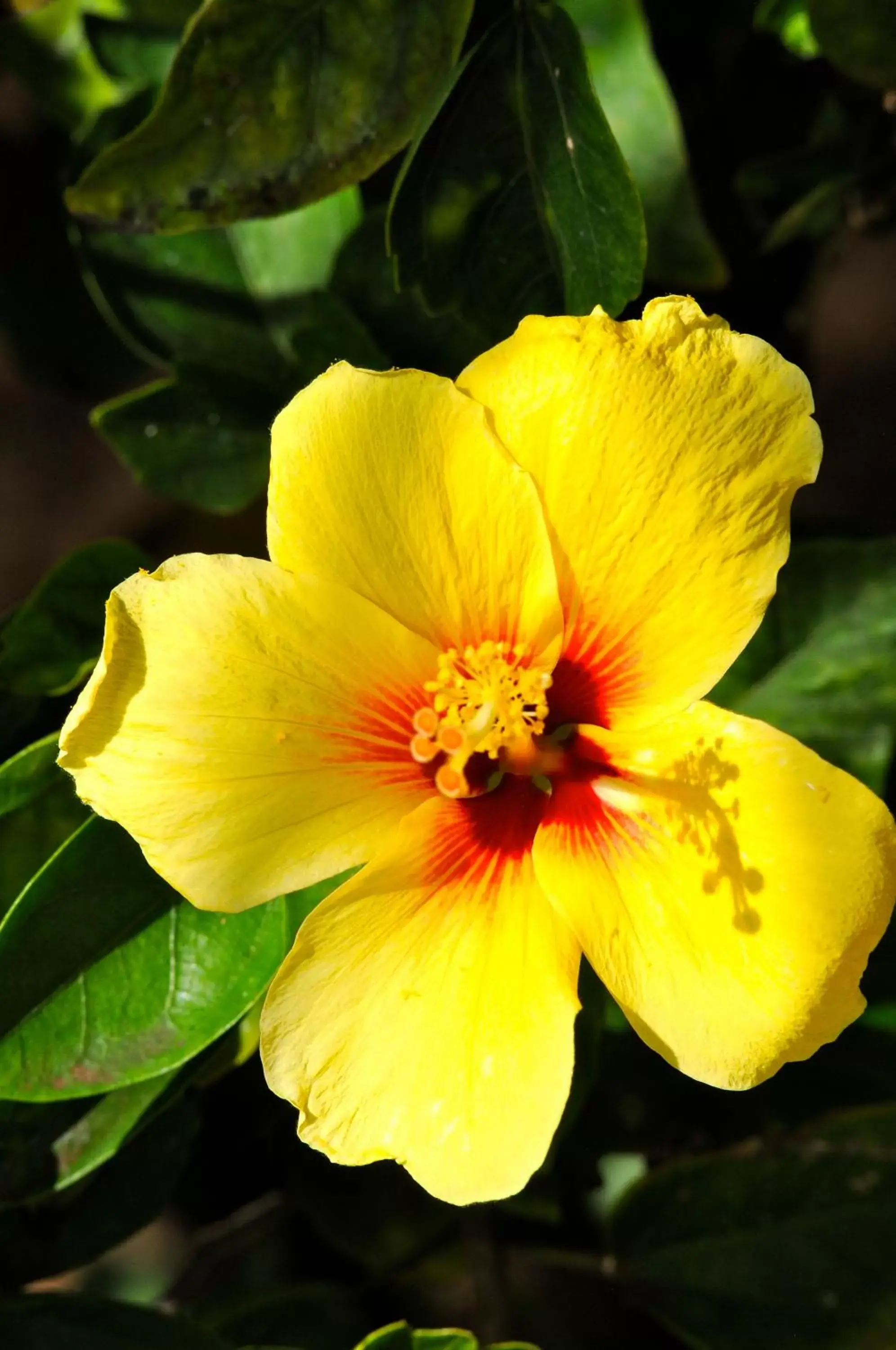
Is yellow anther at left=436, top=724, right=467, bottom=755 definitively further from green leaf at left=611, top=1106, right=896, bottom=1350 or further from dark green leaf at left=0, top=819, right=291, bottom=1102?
green leaf at left=611, top=1106, right=896, bottom=1350

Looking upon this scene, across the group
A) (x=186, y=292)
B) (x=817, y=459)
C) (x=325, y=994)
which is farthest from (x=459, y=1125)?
(x=186, y=292)

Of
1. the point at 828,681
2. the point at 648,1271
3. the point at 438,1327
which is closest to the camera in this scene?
the point at 828,681

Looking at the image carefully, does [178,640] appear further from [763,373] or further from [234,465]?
[234,465]

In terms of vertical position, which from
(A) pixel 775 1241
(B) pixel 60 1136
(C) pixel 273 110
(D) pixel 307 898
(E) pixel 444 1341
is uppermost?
(C) pixel 273 110

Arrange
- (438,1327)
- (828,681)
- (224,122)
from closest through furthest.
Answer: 1. (224,122)
2. (828,681)
3. (438,1327)

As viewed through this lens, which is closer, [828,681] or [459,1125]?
[459,1125]

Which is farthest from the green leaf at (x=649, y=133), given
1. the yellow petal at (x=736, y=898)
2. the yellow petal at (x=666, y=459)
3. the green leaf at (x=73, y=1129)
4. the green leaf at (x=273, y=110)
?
the green leaf at (x=73, y=1129)

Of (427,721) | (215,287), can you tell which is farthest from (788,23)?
(427,721)

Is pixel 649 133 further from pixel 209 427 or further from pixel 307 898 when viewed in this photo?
pixel 307 898
